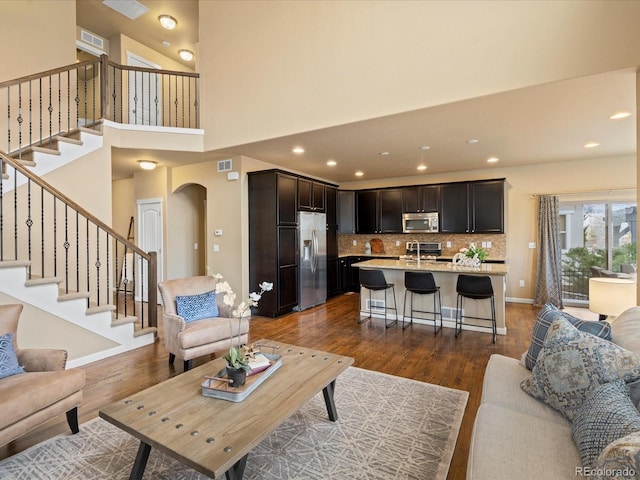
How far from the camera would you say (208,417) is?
5.42 feet

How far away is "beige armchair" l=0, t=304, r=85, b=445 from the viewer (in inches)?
73.5

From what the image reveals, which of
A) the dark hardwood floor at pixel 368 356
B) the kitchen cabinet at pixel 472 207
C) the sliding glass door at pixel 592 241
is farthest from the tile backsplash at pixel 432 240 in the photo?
the dark hardwood floor at pixel 368 356

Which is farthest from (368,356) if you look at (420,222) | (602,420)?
(420,222)

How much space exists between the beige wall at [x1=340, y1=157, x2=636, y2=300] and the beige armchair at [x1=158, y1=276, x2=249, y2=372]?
5633 millimetres

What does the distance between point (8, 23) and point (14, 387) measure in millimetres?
5270

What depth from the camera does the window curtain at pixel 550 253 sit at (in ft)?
19.6

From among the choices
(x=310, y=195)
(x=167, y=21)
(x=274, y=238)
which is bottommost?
(x=274, y=238)

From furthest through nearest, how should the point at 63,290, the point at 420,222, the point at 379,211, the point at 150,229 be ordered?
the point at 379,211
the point at 420,222
the point at 150,229
the point at 63,290

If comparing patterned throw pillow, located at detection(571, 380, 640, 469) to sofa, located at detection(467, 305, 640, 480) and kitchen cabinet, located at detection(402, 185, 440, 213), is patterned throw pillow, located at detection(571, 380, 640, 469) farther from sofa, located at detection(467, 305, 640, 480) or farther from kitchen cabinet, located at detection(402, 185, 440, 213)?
kitchen cabinet, located at detection(402, 185, 440, 213)

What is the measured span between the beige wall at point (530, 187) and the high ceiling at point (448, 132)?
258 millimetres

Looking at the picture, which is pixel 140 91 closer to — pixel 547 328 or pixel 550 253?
pixel 547 328

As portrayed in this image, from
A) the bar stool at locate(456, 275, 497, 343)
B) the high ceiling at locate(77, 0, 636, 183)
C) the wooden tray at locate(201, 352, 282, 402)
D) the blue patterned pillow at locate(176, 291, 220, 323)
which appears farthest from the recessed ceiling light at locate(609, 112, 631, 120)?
the blue patterned pillow at locate(176, 291, 220, 323)

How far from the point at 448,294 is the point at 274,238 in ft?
9.42

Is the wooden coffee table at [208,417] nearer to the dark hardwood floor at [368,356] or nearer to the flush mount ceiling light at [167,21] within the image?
the dark hardwood floor at [368,356]
